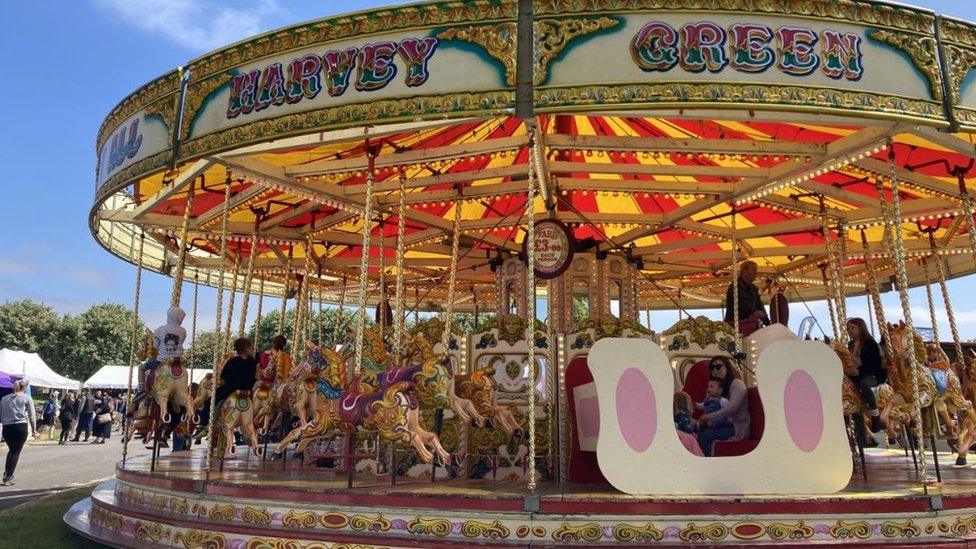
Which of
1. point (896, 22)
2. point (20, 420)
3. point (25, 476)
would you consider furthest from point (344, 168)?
point (25, 476)

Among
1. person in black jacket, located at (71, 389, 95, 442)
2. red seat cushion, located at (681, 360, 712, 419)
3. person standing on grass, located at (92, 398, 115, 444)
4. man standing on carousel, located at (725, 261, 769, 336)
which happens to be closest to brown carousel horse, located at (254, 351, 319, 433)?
red seat cushion, located at (681, 360, 712, 419)

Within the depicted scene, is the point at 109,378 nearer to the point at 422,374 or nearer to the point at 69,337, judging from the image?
the point at 69,337

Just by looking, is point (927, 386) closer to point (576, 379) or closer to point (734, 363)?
point (734, 363)

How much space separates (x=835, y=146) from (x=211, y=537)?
6062 mm

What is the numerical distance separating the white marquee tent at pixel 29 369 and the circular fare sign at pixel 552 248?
23.6 meters

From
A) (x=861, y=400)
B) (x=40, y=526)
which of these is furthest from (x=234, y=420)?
(x=861, y=400)

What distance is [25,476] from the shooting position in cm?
1243

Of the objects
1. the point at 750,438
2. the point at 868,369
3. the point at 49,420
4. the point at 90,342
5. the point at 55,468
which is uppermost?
the point at 90,342

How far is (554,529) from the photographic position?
15.2 ft

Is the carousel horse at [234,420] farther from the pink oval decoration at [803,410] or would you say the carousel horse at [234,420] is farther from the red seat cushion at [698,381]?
the pink oval decoration at [803,410]

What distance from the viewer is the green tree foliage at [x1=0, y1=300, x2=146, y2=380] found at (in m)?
46.8

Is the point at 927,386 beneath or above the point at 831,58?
beneath

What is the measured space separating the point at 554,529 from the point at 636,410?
101 cm

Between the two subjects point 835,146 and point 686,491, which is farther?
point 835,146
